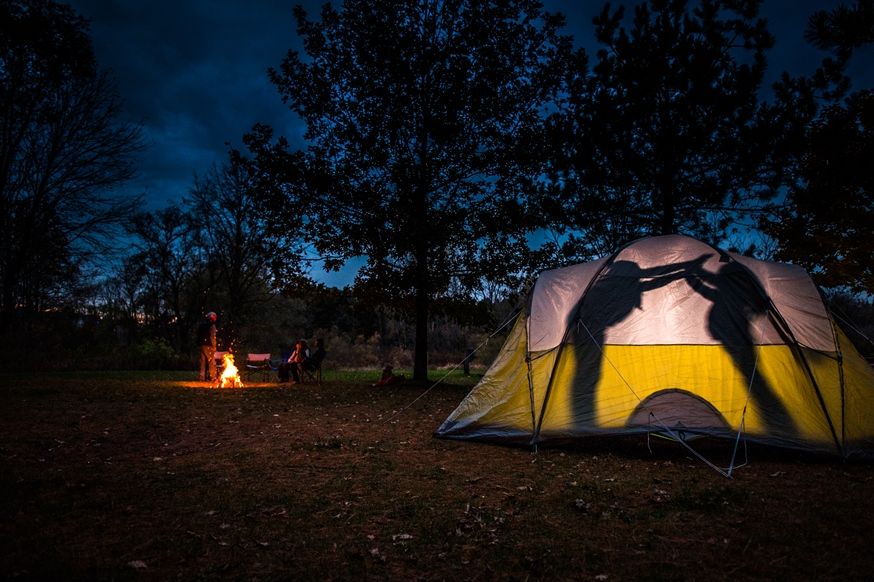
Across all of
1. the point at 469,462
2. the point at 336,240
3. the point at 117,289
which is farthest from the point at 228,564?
the point at 117,289

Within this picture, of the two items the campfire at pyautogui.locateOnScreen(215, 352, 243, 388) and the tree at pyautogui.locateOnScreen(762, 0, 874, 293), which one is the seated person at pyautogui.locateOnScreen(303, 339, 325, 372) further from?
the tree at pyautogui.locateOnScreen(762, 0, 874, 293)

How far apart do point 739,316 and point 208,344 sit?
14.1 m

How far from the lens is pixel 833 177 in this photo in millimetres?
12438

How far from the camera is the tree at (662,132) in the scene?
12.1m

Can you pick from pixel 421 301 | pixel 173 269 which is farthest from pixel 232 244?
pixel 421 301

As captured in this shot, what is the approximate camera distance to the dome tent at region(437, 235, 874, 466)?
6.40 m

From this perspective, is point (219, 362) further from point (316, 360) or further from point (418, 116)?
point (418, 116)

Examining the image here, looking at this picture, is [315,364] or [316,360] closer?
[316,360]

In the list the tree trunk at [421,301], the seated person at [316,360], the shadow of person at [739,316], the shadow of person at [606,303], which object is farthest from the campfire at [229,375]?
the shadow of person at [739,316]

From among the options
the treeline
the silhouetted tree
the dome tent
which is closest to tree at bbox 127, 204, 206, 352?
the silhouetted tree

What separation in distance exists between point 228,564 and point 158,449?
401cm

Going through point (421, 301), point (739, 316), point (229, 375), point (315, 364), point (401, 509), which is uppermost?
point (421, 301)

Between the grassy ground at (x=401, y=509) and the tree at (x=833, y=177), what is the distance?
8.75 metres

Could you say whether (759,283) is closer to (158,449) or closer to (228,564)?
(228,564)
